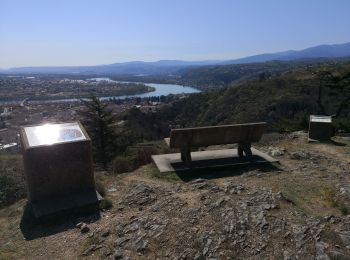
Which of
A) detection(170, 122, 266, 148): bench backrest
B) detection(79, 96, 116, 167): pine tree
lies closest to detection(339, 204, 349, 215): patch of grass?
detection(170, 122, 266, 148): bench backrest

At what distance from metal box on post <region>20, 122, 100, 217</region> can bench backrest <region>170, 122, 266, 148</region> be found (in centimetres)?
194

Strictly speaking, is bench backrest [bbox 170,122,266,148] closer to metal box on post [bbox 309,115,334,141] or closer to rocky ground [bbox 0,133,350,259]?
rocky ground [bbox 0,133,350,259]

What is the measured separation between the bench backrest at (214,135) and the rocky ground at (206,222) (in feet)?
2.30

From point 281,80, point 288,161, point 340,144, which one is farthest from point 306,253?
point 281,80

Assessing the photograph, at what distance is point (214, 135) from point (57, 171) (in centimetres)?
325

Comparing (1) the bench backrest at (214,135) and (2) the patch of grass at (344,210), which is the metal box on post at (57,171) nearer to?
(1) the bench backrest at (214,135)

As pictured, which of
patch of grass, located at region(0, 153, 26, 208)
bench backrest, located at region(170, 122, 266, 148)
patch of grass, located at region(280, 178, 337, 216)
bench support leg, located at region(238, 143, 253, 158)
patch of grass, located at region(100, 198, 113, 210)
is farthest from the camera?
bench support leg, located at region(238, 143, 253, 158)

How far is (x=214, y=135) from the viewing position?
779 cm

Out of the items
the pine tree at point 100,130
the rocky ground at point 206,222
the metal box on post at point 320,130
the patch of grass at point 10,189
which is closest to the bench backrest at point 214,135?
the rocky ground at point 206,222

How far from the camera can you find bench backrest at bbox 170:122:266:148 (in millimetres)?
7603

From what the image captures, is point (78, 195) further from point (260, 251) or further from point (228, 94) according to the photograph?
point (228, 94)

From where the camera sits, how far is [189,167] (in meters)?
7.80

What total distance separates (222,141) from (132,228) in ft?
11.2

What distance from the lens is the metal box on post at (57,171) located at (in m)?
6.04
